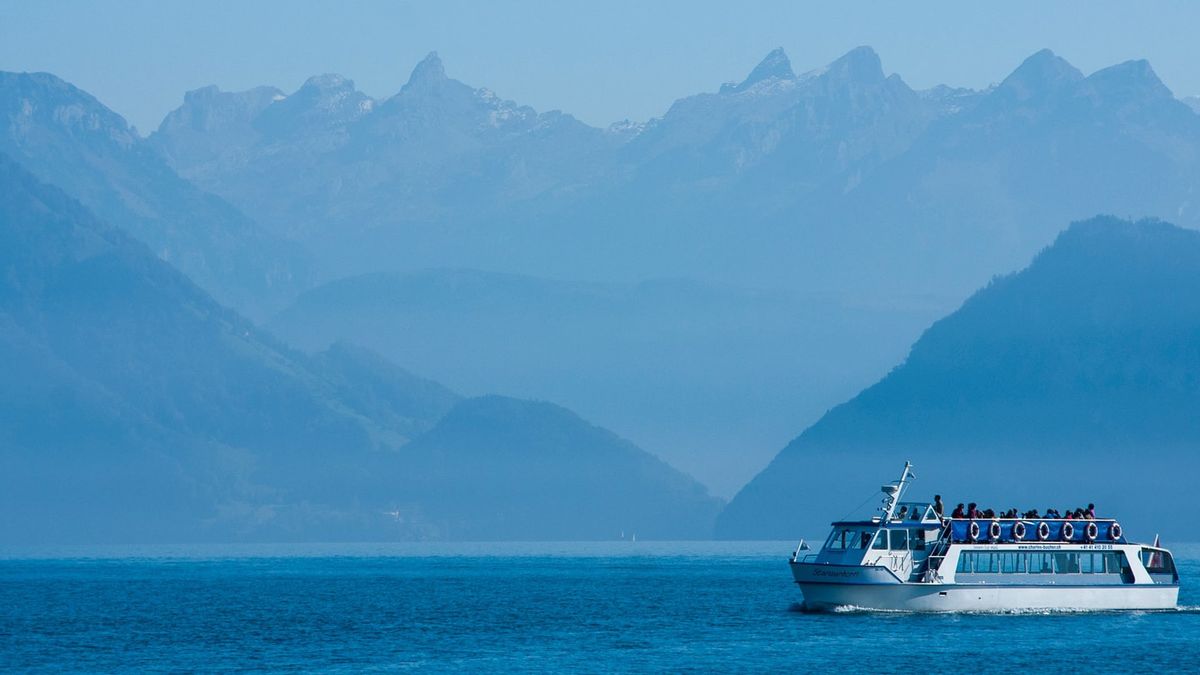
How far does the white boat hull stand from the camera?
136500 millimetres

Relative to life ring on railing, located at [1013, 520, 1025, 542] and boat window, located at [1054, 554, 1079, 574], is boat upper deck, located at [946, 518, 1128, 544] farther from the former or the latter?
boat window, located at [1054, 554, 1079, 574]

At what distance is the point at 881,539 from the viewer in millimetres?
136250

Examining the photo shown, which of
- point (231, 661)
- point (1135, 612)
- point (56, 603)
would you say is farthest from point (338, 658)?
point (56, 603)

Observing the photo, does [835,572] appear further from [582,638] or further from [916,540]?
[582,638]

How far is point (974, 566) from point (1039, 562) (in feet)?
17.8

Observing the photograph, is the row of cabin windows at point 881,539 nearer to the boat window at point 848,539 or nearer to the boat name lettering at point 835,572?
the boat window at point 848,539

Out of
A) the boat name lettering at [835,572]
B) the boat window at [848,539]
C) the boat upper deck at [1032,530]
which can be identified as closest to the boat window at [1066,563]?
the boat upper deck at [1032,530]

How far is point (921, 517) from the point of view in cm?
14675

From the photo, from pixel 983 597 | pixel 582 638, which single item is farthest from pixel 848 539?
pixel 582 638

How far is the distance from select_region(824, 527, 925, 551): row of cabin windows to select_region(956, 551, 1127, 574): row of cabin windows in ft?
10.1

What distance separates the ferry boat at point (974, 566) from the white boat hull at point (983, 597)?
0.06 m

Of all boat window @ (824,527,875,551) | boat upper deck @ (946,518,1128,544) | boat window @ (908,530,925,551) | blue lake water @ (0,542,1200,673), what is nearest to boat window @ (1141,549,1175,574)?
blue lake water @ (0,542,1200,673)

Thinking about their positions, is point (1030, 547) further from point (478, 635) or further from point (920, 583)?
point (478, 635)

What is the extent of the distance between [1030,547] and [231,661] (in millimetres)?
51783
